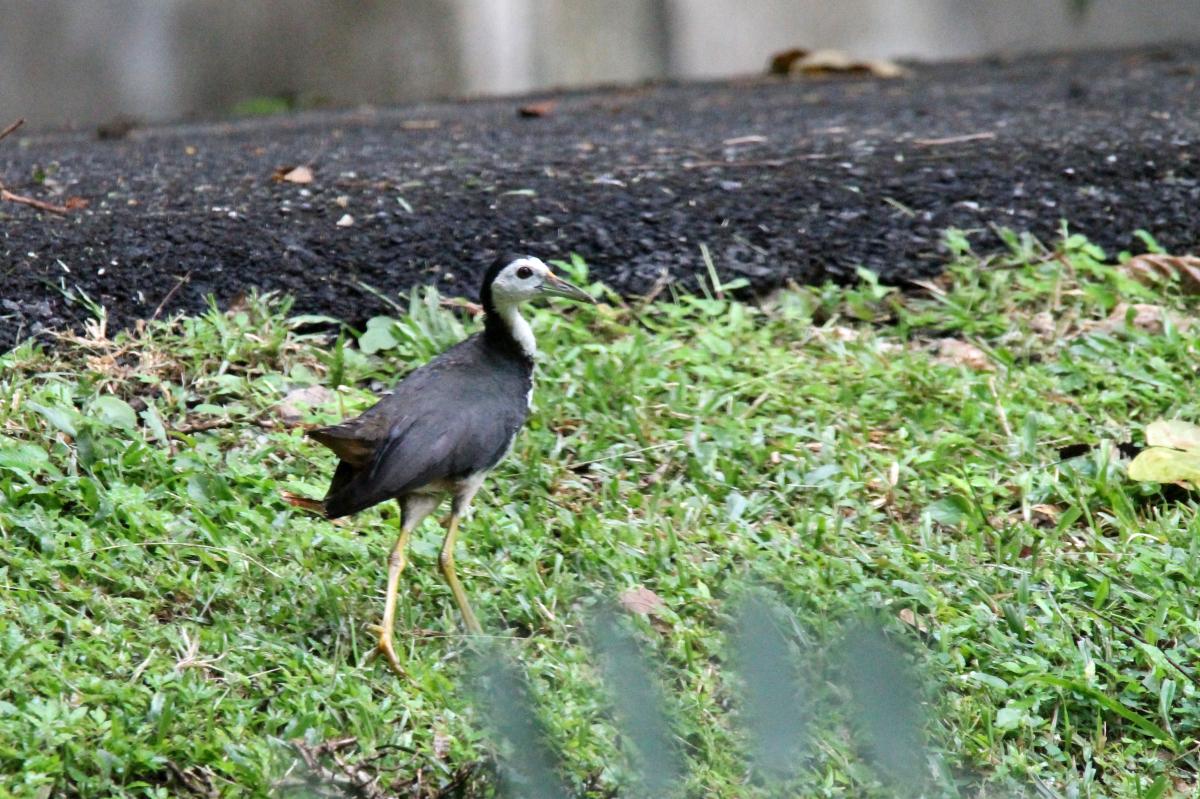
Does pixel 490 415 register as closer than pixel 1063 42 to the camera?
Yes

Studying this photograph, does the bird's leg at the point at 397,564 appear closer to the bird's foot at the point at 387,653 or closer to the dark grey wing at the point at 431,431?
the bird's foot at the point at 387,653

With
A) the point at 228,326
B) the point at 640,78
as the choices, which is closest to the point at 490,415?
the point at 228,326

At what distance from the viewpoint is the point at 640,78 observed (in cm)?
1080

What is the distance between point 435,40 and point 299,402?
20.0 feet

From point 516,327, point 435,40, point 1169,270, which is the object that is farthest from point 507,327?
point 435,40

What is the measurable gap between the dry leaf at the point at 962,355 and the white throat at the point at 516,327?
5.43 feet

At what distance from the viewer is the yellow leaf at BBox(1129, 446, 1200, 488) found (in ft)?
14.0

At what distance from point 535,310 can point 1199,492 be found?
7.19 ft

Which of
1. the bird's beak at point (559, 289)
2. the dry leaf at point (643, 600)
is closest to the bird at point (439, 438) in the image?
the bird's beak at point (559, 289)

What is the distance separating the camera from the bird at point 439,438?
3555 millimetres

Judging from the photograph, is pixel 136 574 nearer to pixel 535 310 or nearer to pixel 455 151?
pixel 535 310

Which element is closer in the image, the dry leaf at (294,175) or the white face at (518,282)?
the white face at (518,282)

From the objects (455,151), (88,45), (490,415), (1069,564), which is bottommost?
(1069,564)

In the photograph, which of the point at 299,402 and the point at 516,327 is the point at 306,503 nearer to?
the point at 516,327
